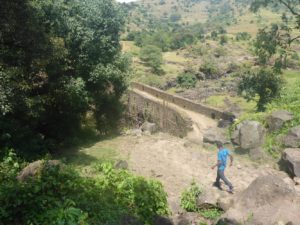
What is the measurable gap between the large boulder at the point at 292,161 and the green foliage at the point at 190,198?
11.6 ft

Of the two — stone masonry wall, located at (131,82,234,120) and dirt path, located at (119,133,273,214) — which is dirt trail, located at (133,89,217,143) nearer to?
stone masonry wall, located at (131,82,234,120)

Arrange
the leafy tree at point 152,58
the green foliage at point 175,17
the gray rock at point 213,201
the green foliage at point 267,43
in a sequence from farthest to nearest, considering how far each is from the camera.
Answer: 1. the green foliage at point 175,17
2. the leafy tree at point 152,58
3. the green foliage at point 267,43
4. the gray rock at point 213,201

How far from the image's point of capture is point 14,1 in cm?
1282

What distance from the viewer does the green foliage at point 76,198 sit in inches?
316

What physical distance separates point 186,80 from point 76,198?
45.8 m

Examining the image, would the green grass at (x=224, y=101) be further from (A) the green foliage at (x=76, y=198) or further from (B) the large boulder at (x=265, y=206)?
(A) the green foliage at (x=76, y=198)

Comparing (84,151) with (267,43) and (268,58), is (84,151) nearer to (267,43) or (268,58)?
(267,43)

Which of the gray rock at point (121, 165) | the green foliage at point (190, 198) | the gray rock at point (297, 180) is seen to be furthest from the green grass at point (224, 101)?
the green foliage at point (190, 198)

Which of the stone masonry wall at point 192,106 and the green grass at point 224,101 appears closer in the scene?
the stone masonry wall at point 192,106

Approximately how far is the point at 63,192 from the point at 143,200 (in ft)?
6.46

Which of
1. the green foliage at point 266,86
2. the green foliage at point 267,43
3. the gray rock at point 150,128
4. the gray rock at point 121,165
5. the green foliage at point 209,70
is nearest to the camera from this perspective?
the gray rock at point 121,165

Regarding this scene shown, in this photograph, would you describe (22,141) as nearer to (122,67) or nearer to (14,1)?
(14,1)

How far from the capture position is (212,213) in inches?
424

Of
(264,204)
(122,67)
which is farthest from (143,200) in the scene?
(122,67)
